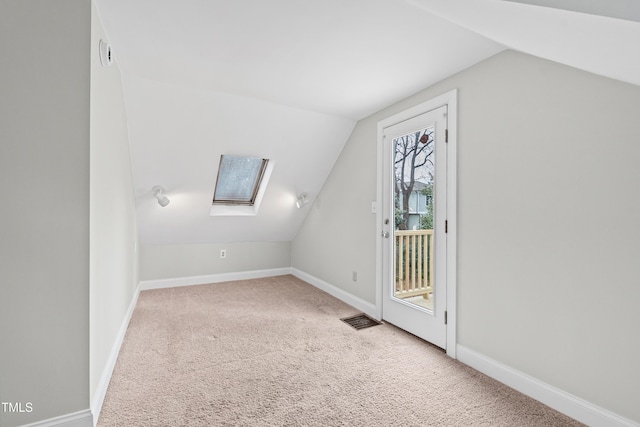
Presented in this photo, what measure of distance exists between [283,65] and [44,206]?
1655mm

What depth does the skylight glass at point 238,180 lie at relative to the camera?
3.68 metres

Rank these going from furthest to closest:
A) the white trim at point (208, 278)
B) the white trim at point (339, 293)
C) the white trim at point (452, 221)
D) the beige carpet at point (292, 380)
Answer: the white trim at point (208, 278), the white trim at point (339, 293), the white trim at point (452, 221), the beige carpet at point (292, 380)

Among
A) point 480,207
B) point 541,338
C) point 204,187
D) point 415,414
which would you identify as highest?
point 204,187

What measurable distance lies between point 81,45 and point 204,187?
2.14 meters

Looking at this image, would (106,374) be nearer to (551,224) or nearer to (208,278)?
(208,278)

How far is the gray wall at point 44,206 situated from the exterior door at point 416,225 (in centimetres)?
225

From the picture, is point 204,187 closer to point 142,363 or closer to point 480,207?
point 142,363

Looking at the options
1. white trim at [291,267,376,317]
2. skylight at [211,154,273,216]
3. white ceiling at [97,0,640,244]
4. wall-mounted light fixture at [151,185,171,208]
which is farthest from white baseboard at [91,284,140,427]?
white trim at [291,267,376,317]

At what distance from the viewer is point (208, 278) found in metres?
4.26

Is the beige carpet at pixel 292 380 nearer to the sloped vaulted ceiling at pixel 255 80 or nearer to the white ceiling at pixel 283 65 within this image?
the sloped vaulted ceiling at pixel 255 80

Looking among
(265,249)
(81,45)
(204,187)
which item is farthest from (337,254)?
(81,45)

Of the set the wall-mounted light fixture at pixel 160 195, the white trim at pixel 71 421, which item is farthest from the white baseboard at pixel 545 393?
the wall-mounted light fixture at pixel 160 195

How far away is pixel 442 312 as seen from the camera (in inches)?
88.8

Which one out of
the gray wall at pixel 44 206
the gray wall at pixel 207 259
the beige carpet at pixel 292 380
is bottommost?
the beige carpet at pixel 292 380
